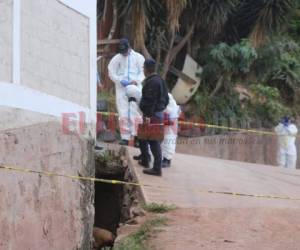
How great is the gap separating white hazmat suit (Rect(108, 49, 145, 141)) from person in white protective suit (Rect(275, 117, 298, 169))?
5.74 meters

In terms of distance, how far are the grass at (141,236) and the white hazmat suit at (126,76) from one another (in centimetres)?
291

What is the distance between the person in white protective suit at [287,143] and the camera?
612 inches

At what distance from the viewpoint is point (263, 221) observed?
8.23 meters

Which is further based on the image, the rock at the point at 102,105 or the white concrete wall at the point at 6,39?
the rock at the point at 102,105

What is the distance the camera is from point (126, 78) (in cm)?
1056

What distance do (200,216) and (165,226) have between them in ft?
1.75

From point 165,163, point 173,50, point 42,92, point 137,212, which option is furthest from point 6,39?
point 173,50

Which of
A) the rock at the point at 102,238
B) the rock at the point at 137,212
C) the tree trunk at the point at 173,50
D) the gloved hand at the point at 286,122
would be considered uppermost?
the tree trunk at the point at 173,50

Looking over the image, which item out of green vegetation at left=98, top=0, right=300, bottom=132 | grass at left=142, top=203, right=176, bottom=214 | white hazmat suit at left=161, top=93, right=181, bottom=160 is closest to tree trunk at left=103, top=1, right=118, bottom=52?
green vegetation at left=98, top=0, right=300, bottom=132

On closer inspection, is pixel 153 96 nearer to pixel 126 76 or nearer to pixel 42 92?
pixel 126 76

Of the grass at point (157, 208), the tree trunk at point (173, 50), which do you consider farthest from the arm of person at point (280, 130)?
the grass at point (157, 208)

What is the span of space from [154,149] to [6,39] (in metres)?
2.84

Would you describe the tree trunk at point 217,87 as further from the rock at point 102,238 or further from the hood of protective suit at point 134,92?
the rock at point 102,238

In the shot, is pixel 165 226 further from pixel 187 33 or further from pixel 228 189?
pixel 187 33
